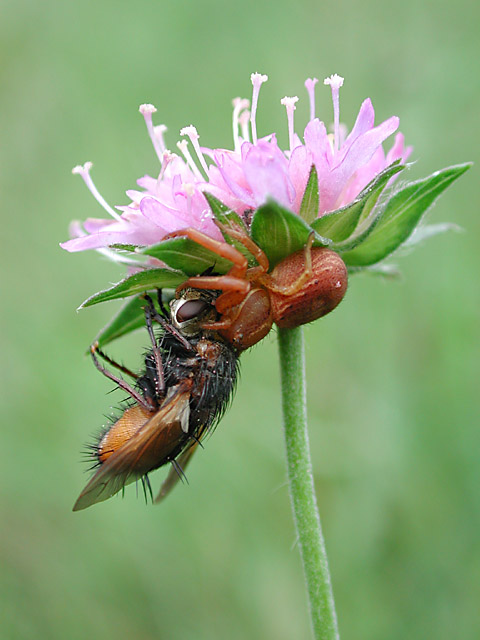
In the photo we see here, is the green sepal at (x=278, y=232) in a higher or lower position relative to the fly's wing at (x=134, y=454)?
higher

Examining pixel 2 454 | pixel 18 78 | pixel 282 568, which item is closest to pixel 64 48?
pixel 18 78

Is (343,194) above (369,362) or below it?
above

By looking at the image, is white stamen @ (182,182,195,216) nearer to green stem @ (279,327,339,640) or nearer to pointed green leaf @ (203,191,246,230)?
pointed green leaf @ (203,191,246,230)

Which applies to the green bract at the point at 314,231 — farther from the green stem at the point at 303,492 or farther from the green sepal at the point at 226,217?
the green stem at the point at 303,492

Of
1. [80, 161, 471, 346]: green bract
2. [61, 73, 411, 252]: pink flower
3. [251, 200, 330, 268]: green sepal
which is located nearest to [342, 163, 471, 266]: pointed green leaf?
[80, 161, 471, 346]: green bract

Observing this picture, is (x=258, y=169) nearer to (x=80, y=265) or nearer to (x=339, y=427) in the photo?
(x=339, y=427)

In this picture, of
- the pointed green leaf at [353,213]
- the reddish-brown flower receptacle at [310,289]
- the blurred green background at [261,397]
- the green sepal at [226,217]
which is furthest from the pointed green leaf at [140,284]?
the blurred green background at [261,397]
